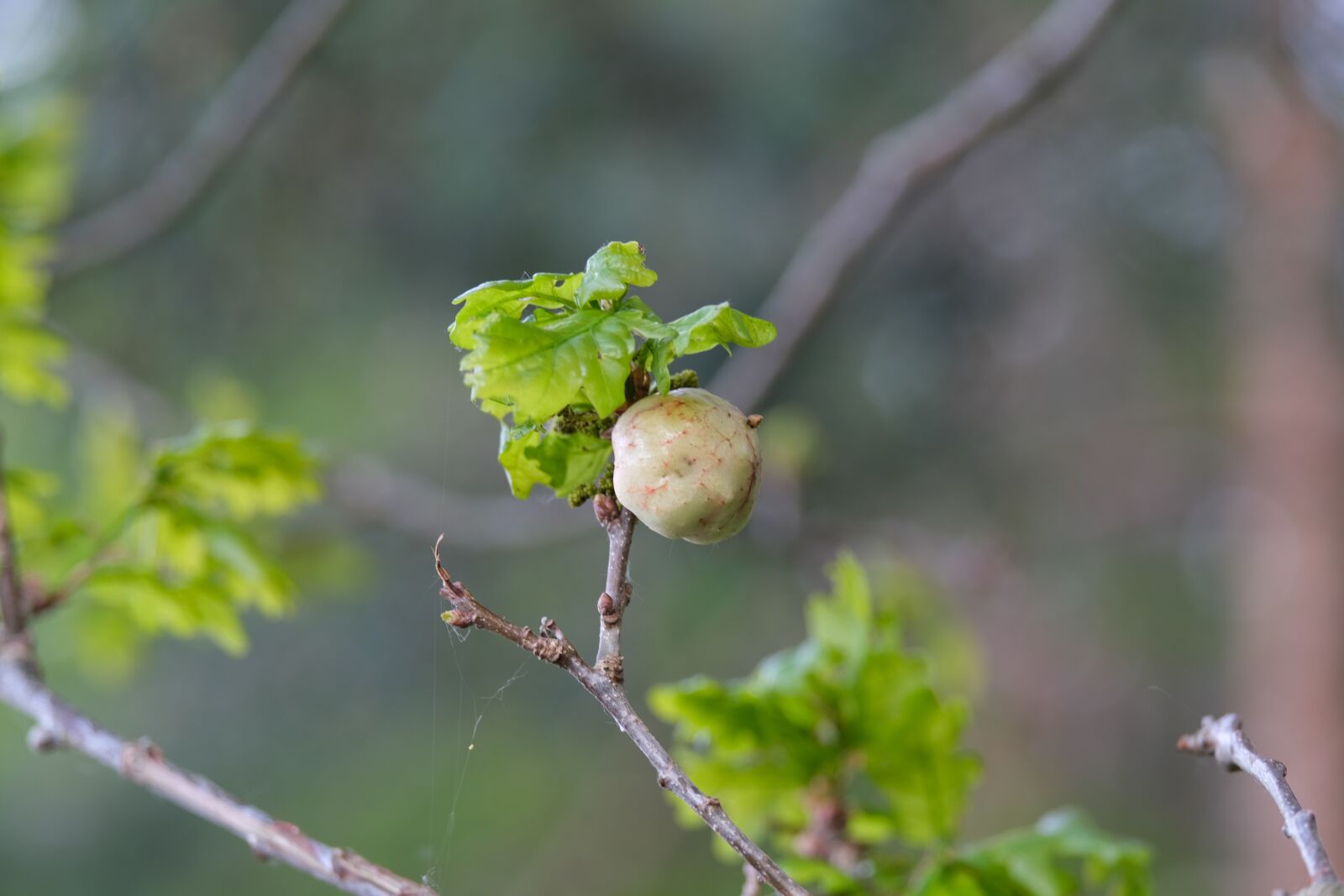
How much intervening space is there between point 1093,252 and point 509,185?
2888 mm

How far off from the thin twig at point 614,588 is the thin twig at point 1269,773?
388 millimetres

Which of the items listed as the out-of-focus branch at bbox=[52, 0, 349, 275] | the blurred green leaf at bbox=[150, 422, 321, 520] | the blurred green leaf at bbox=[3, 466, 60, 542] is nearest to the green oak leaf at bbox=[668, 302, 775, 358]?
the blurred green leaf at bbox=[150, 422, 321, 520]

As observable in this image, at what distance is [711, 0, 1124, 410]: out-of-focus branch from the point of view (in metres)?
2.10

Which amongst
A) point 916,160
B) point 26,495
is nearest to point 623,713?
point 26,495

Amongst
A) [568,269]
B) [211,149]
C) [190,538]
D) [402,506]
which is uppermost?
[568,269]

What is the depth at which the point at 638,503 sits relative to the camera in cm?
75

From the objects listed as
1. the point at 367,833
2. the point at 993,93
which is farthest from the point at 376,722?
the point at 993,93

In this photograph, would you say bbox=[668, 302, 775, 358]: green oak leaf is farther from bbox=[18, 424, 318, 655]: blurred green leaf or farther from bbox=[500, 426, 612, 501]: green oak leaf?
bbox=[18, 424, 318, 655]: blurred green leaf

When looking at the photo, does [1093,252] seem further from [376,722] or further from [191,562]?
[191,562]

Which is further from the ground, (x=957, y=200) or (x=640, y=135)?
(x=957, y=200)

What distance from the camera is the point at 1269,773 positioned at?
2.12 feet

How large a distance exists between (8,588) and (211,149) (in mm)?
1804

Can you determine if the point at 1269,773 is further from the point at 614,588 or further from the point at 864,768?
the point at 864,768

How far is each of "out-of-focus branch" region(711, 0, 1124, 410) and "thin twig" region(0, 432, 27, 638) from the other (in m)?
1.46
